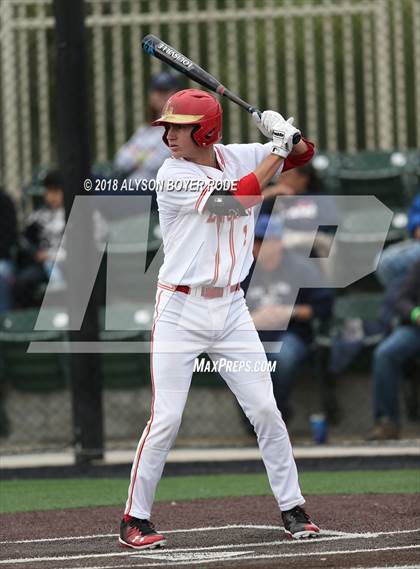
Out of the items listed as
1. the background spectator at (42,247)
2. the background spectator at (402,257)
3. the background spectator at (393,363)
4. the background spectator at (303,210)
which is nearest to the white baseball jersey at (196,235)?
the background spectator at (393,363)

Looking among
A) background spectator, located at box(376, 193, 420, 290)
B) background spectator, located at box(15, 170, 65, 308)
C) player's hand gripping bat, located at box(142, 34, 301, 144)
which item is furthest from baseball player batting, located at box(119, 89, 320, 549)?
background spectator, located at box(15, 170, 65, 308)

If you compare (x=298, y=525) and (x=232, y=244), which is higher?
(x=232, y=244)

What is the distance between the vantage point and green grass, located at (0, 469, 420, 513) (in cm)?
732

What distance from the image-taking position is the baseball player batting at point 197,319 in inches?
218

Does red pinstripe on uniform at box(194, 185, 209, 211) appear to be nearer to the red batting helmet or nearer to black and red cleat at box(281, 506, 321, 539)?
the red batting helmet

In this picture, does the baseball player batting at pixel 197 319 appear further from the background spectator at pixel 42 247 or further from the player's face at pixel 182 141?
the background spectator at pixel 42 247

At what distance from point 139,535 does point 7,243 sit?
17.3 ft

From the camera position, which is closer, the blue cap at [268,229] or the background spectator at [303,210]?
the blue cap at [268,229]

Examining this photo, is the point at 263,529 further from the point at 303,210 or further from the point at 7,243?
the point at 7,243

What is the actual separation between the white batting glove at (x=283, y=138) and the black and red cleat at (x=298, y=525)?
5.02 ft

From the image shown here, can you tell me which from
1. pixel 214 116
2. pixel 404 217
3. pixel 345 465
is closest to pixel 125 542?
pixel 214 116

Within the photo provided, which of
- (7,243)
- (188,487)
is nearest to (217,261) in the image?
(188,487)

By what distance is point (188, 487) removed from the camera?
7.81 metres

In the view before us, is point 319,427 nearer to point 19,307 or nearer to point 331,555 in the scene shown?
point 19,307
